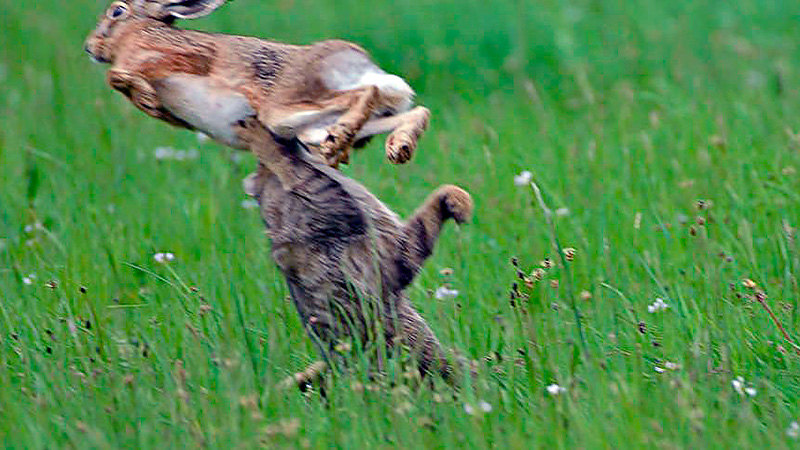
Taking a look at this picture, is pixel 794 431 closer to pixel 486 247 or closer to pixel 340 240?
pixel 340 240

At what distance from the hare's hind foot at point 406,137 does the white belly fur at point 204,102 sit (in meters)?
0.37

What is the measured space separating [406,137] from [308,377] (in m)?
0.75

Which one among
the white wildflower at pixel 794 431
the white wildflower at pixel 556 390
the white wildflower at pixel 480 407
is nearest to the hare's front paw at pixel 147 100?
the white wildflower at pixel 480 407

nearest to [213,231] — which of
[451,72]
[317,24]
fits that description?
[451,72]

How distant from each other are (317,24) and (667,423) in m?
5.02

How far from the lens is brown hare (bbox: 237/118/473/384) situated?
3.04 metres

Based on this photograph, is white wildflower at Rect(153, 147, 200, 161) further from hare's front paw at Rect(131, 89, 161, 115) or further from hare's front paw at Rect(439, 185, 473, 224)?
hare's front paw at Rect(439, 185, 473, 224)

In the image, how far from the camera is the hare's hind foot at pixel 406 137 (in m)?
2.78

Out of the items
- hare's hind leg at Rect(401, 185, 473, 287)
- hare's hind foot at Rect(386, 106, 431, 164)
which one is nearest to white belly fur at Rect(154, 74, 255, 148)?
hare's hind foot at Rect(386, 106, 431, 164)

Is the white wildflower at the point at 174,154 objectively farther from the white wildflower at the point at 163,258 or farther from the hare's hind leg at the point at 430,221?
the hare's hind leg at the point at 430,221

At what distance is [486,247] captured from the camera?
446 cm

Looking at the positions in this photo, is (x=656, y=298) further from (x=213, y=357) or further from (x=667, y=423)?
(x=213, y=357)

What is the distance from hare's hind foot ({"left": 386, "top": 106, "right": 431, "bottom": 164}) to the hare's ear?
59 cm

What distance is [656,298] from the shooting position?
3.80m
